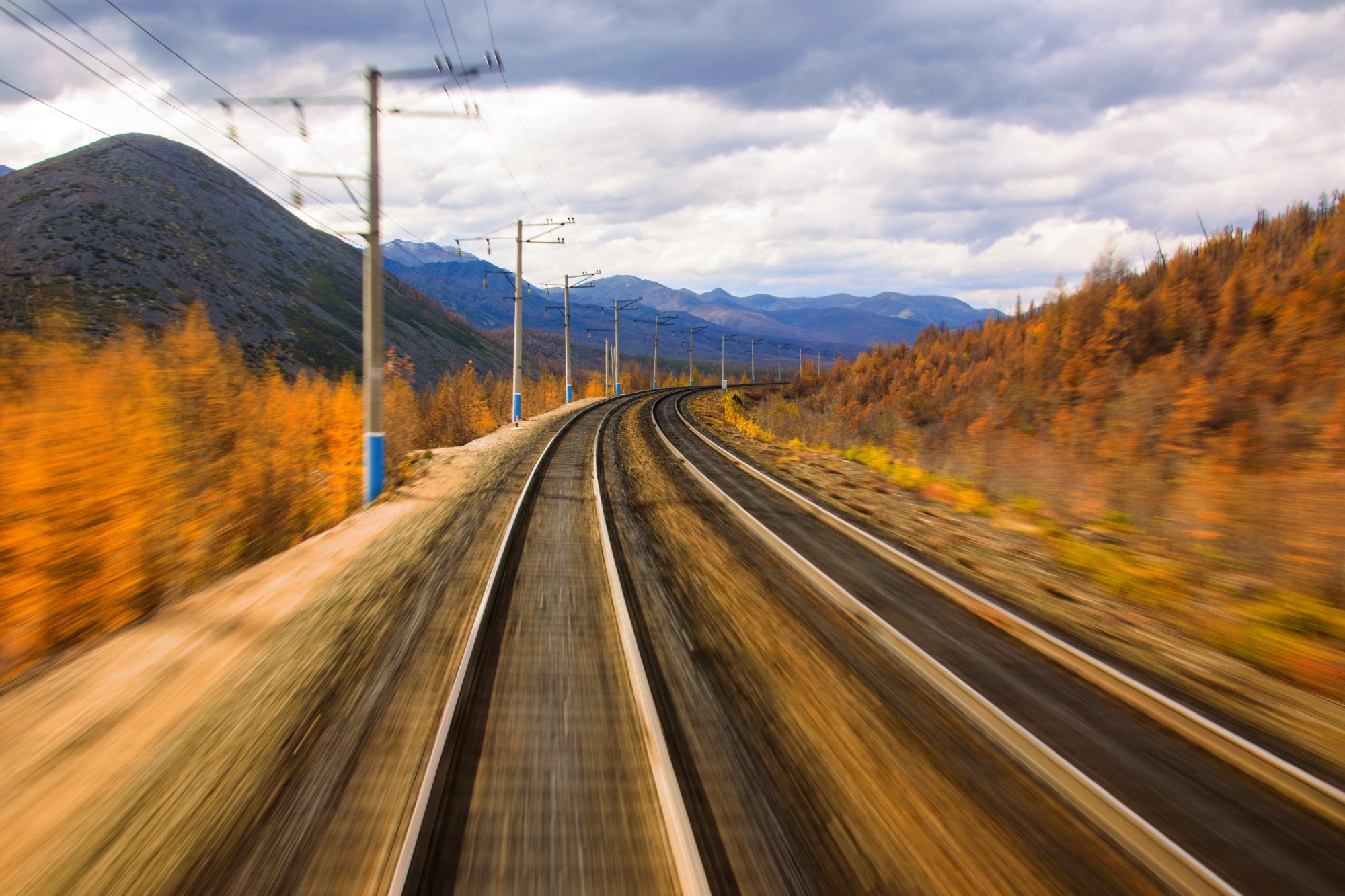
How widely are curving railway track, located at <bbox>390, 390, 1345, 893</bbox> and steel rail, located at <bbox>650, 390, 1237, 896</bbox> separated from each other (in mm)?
13

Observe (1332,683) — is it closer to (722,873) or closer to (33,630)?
(722,873)

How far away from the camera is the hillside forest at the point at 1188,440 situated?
6.50 meters

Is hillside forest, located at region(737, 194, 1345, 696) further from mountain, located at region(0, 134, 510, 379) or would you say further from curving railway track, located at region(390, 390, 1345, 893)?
mountain, located at region(0, 134, 510, 379)

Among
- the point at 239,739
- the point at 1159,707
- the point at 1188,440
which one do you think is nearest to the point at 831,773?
the point at 1159,707

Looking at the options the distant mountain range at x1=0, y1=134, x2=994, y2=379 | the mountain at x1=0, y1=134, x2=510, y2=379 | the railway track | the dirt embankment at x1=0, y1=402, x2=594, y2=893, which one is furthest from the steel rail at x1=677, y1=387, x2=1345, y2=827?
the mountain at x1=0, y1=134, x2=510, y2=379

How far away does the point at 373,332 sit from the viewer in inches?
412

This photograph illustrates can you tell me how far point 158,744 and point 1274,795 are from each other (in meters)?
6.75

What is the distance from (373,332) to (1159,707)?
11.3 metres

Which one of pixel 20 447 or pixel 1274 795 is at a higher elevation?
pixel 20 447

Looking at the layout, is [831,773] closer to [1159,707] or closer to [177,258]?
[1159,707]

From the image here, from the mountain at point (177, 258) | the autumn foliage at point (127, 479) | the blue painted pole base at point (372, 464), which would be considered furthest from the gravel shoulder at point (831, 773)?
the mountain at point (177, 258)

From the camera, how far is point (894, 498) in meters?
11.7

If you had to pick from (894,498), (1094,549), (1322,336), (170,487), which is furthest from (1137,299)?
(170,487)

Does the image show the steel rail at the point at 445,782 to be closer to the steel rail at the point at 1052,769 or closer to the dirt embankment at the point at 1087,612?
the steel rail at the point at 1052,769
